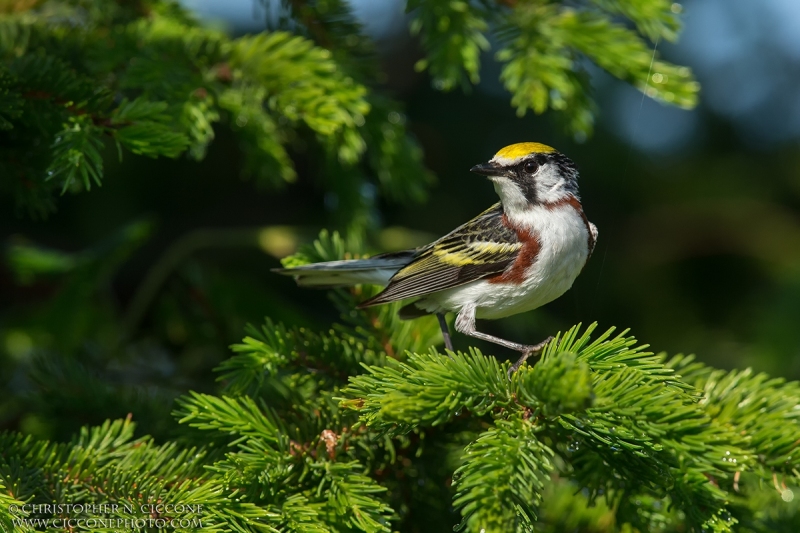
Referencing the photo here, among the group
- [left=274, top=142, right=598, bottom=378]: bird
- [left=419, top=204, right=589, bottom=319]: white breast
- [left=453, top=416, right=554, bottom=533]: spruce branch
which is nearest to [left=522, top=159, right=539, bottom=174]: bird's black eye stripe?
[left=274, top=142, right=598, bottom=378]: bird

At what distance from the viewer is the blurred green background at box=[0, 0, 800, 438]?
3988 mm

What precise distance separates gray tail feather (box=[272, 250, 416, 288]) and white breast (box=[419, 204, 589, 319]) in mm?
371

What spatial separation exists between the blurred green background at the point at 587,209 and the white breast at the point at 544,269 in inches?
48.1

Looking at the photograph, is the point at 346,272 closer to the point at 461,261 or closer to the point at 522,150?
the point at 461,261

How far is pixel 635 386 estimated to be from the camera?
184 cm

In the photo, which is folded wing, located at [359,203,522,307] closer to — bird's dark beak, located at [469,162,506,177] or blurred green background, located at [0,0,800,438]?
bird's dark beak, located at [469,162,506,177]

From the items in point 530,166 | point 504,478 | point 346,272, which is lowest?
point 346,272

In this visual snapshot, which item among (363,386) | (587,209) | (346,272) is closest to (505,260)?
(346,272)

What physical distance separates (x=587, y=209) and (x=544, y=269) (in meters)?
3.02

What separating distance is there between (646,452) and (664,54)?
14.3ft

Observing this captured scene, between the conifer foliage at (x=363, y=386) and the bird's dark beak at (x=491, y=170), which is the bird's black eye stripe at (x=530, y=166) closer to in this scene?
the bird's dark beak at (x=491, y=170)

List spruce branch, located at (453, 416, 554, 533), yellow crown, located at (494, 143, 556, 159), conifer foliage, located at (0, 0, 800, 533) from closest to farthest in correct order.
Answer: spruce branch, located at (453, 416, 554, 533), conifer foliage, located at (0, 0, 800, 533), yellow crown, located at (494, 143, 556, 159)

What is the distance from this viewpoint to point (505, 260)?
9.12 feet

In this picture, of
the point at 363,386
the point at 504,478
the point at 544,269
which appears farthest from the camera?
the point at 544,269
